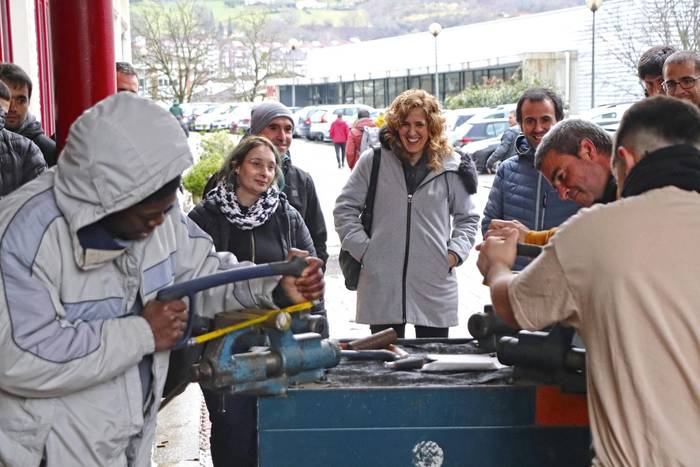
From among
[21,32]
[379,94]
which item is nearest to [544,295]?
[21,32]

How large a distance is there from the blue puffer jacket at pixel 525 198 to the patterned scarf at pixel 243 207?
1.05 metres

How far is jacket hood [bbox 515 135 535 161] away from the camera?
527 centimetres

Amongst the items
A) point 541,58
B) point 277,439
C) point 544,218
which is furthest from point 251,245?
point 541,58

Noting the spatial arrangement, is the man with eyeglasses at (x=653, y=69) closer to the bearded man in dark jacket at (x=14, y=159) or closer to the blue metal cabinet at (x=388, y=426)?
the blue metal cabinet at (x=388, y=426)

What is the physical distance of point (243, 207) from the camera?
4.87 meters

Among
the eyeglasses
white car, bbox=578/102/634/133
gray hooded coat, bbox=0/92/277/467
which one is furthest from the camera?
white car, bbox=578/102/634/133

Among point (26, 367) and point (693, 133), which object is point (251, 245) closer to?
point (26, 367)

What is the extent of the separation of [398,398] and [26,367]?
1.11 metres

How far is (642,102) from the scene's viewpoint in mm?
2680

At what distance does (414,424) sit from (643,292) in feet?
3.13

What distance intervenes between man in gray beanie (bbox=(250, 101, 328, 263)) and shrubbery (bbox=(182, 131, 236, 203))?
23.1ft

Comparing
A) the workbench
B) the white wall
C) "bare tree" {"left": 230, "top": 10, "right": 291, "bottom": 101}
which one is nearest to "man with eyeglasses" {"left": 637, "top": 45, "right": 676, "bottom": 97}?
the workbench

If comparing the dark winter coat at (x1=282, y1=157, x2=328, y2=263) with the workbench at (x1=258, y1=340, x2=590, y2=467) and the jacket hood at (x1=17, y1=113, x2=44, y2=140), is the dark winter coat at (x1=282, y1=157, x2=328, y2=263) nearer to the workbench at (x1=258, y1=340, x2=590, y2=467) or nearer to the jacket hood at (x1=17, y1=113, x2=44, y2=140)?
the jacket hood at (x1=17, y1=113, x2=44, y2=140)

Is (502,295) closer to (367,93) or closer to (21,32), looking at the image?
(21,32)
